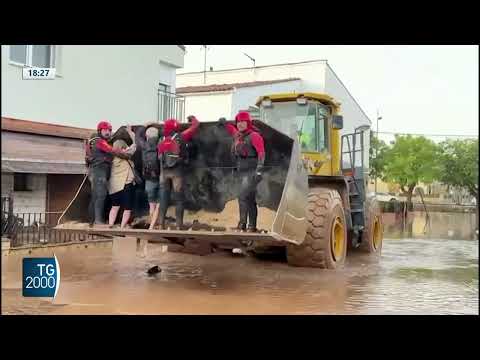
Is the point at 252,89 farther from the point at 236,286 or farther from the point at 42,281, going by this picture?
the point at 42,281

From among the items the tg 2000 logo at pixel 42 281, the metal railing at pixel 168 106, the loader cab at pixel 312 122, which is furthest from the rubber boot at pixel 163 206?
the metal railing at pixel 168 106

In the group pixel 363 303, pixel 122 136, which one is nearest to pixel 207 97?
pixel 122 136

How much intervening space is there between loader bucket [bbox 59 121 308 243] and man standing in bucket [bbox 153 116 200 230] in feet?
1.24

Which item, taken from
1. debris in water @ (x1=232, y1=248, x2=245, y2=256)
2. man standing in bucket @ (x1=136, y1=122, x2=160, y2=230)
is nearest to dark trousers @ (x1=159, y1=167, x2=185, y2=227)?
man standing in bucket @ (x1=136, y1=122, x2=160, y2=230)

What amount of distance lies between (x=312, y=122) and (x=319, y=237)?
205cm

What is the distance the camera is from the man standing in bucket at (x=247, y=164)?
6211 millimetres

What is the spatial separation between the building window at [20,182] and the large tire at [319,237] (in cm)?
621

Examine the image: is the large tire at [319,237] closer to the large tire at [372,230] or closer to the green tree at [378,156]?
the large tire at [372,230]

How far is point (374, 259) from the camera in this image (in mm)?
10070

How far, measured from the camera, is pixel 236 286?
6.73 m

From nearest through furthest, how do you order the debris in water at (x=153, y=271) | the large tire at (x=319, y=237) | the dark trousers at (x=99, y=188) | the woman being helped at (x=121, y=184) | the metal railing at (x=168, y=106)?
the dark trousers at (x=99, y=188)
the woman being helped at (x=121, y=184)
the large tire at (x=319, y=237)
the debris in water at (x=153, y=271)
the metal railing at (x=168, y=106)

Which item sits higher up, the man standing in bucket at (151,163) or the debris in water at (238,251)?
the man standing in bucket at (151,163)

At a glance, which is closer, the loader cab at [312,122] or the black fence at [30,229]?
the loader cab at [312,122]

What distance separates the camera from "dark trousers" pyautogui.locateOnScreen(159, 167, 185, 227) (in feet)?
21.9
